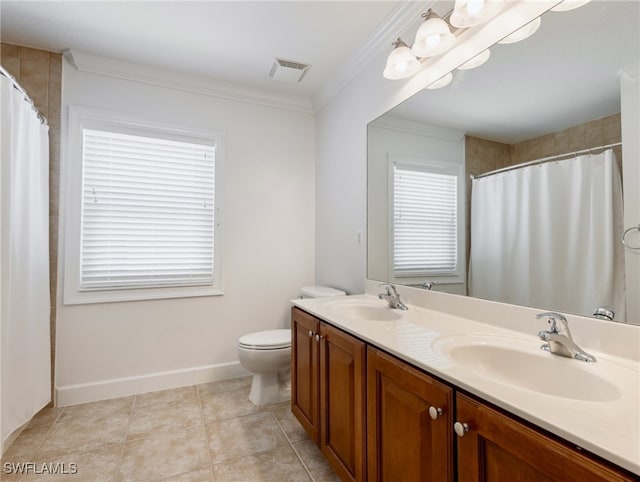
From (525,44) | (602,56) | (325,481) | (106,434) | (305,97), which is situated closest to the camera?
(602,56)

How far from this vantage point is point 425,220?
5.86 feet

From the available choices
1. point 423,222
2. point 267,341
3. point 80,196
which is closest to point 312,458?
point 267,341

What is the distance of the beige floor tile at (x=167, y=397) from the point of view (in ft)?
7.36

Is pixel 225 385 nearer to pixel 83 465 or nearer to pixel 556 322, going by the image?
pixel 83 465

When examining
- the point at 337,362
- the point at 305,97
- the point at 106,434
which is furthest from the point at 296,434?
the point at 305,97

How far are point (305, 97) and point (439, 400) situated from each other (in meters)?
2.72

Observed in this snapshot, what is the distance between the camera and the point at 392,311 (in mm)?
1695

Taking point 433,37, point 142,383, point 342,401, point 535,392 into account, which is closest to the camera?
point 535,392

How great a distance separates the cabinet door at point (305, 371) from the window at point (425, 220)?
650 millimetres

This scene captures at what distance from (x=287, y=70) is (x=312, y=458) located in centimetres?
256

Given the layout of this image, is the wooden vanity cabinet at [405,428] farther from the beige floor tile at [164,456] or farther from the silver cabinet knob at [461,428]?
the beige floor tile at [164,456]

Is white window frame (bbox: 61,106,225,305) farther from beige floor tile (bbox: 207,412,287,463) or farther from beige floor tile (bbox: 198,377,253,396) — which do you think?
beige floor tile (bbox: 207,412,287,463)

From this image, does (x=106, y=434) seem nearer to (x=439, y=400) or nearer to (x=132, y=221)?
(x=132, y=221)

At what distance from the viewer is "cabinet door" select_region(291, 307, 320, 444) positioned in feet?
5.20
